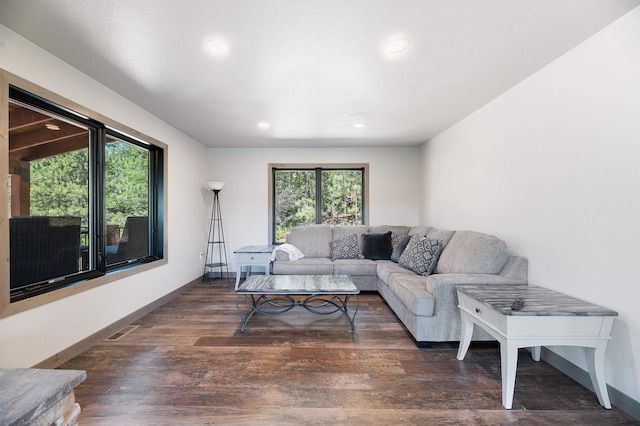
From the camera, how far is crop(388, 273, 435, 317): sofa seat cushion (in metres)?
2.42

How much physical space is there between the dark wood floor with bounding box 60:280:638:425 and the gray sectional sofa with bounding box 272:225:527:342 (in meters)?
0.22

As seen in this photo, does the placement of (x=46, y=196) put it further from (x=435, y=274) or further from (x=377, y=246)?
(x=377, y=246)

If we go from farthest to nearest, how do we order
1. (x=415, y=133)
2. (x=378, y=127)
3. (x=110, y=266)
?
(x=415, y=133)
(x=378, y=127)
(x=110, y=266)

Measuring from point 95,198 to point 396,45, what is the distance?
116 inches

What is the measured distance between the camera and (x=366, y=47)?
6.43ft

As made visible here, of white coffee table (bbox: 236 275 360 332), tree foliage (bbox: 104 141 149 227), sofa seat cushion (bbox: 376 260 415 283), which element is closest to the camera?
white coffee table (bbox: 236 275 360 332)

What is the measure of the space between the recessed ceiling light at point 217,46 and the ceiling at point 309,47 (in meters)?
0.04

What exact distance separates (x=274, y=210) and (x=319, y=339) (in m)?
3.03

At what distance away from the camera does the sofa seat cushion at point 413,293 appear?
2.42 meters

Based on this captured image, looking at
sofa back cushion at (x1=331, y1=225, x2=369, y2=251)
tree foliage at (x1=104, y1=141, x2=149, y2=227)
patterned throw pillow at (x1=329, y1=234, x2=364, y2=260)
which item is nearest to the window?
sofa back cushion at (x1=331, y1=225, x2=369, y2=251)

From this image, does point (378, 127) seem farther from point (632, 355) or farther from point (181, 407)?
point (181, 407)

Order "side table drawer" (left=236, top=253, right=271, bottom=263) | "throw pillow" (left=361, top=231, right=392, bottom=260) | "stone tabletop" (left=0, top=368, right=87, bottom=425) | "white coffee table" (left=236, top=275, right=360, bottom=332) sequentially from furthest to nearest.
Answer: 1. "throw pillow" (left=361, top=231, right=392, bottom=260)
2. "side table drawer" (left=236, top=253, right=271, bottom=263)
3. "white coffee table" (left=236, top=275, right=360, bottom=332)
4. "stone tabletop" (left=0, top=368, right=87, bottom=425)

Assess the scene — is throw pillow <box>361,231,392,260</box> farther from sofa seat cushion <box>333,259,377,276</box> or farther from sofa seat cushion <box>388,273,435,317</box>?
sofa seat cushion <box>388,273,435,317</box>

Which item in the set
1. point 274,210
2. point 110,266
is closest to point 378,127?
point 274,210
